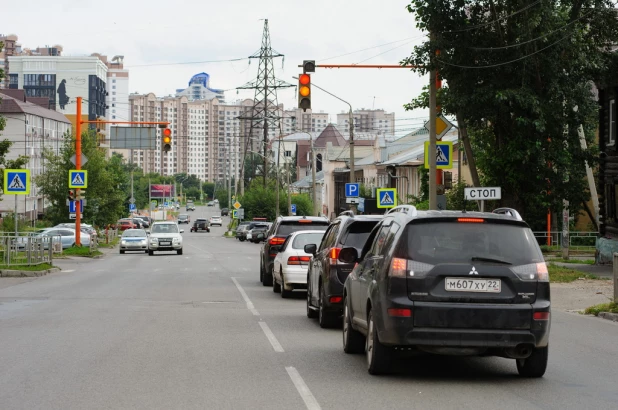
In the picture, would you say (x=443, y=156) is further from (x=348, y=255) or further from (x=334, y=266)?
(x=348, y=255)

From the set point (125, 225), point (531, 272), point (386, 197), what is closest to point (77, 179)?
point (386, 197)

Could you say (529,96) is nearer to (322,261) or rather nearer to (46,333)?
(322,261)

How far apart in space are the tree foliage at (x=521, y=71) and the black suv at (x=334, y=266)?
14.5 metres

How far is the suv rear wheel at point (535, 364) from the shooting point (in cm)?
995

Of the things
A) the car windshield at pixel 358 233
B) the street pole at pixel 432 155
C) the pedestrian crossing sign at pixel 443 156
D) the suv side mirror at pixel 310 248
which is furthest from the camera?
the pedestrian crossing sign at pixel 443 156

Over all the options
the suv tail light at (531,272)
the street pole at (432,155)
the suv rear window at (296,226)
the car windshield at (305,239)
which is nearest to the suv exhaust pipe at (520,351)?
the suv tail light at (531,272)

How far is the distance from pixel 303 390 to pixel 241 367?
1672 mm

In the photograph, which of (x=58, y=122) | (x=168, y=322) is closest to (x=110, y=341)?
(x=168, y=322)

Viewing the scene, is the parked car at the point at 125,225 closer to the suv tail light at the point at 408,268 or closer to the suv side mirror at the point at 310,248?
the suv side mirror at the point at 310,248

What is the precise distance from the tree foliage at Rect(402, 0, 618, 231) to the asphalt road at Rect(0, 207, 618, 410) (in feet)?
42.0

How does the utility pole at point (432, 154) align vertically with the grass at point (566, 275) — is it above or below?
above

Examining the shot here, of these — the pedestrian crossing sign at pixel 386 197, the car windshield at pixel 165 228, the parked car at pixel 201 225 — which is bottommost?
the parked car at pixel 201 225

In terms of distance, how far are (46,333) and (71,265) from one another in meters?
27.3

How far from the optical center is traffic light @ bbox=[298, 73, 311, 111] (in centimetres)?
2494
